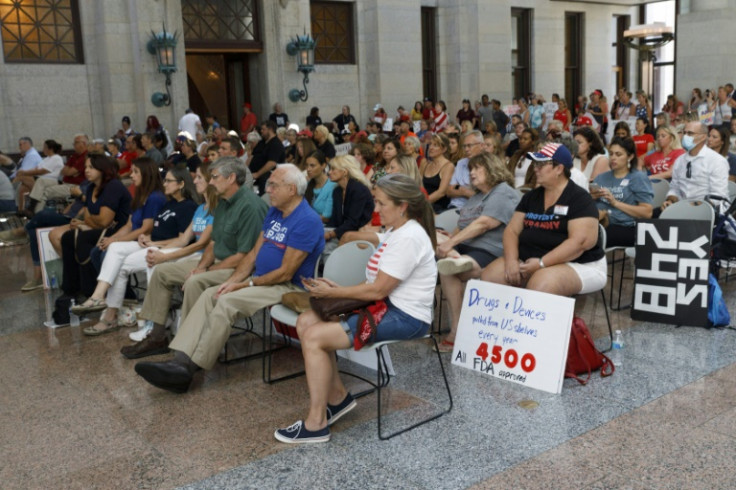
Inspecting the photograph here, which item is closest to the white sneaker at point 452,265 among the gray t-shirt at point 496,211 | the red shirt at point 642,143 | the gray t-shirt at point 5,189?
the gray t-shirt at point 496,211

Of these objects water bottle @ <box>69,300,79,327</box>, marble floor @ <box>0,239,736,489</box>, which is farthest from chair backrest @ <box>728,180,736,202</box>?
water bottle @ <box>69,300,79,327</box>

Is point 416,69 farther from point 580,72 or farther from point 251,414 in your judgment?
point 251,414

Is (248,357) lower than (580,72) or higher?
lower

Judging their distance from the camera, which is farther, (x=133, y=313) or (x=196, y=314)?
(x=133, y=313)

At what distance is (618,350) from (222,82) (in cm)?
1460

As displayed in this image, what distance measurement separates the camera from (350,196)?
6.70 m

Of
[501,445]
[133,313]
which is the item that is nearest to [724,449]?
[501,445]

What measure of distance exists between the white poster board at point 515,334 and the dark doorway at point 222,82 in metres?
13.7

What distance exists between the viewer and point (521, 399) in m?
4.41

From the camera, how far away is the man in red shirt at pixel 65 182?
10484 millimetres

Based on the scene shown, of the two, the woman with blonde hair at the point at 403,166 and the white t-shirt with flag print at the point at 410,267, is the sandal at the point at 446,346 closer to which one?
the white t-shirt with flag print at the point at 410,267

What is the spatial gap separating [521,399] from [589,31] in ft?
72.3

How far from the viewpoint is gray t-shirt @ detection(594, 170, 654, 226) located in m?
6.38

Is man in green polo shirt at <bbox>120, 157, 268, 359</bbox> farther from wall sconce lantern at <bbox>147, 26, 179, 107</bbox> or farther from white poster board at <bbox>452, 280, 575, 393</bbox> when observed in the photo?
wall sconce lantern at <bbox>147, 26, 179, 107</bbox>
